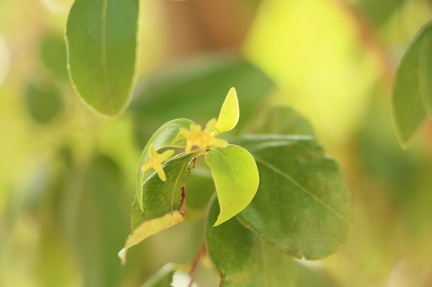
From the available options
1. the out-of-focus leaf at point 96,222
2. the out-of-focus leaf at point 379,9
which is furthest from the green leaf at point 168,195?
the out-of-focus leaf at point 379,9

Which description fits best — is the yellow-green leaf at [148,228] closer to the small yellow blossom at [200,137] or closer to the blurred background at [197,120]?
the small yellow blossom at [200,137]

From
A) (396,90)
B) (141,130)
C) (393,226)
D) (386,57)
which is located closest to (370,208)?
(393,226)

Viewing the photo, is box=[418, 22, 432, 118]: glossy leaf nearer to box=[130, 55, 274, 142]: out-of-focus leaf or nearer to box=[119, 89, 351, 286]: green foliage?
box=[119, 89, 351, 286]: green foliage

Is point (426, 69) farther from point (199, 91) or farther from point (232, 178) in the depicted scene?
point (199, 91)

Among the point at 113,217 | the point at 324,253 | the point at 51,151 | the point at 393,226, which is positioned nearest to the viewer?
the point at 324,253

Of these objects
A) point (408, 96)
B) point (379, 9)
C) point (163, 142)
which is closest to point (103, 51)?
point (163, 142)

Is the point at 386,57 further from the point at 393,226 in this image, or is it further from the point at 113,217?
the point at 113,217
